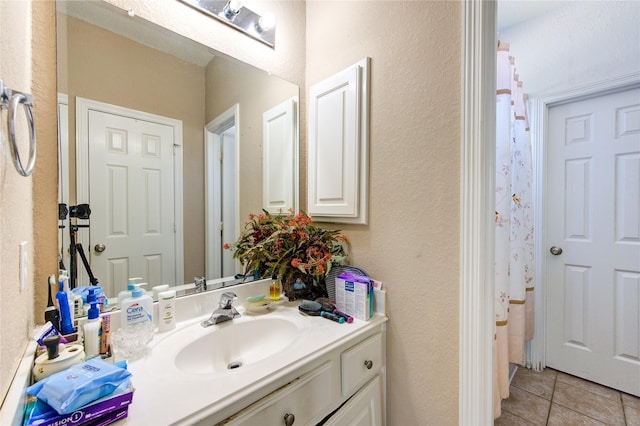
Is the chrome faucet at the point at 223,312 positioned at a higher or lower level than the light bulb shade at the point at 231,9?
lower

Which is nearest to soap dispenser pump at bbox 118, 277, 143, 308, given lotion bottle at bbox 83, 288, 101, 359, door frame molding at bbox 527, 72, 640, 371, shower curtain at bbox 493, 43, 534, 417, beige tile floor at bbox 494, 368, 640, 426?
lotion bottle at bbox 83, 288, 101, 359

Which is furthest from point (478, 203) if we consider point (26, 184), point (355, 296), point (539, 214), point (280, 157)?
point (539, 214)

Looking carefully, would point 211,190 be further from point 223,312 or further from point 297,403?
point 297,403

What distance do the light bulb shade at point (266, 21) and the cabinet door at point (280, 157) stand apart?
1.09ft

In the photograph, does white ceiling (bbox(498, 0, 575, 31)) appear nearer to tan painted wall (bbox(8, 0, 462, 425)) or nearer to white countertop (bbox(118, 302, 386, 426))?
tan painted wall (bbox(8, 0, 462, 425))

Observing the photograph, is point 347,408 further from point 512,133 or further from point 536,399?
point 512,133

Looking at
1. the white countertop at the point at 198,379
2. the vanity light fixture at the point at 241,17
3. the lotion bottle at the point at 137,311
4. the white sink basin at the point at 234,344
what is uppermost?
the vanity light fixture at the point at 241,17

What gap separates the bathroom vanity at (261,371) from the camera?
614 mm

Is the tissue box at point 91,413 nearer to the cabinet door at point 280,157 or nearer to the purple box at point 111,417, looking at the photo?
the purple box at point 111,417

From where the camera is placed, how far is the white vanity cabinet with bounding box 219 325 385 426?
0.71 metres

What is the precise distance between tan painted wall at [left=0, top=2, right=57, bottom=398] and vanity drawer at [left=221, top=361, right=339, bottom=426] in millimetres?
473

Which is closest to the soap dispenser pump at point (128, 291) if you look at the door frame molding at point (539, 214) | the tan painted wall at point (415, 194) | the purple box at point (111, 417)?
the purple box at point (111, 417)

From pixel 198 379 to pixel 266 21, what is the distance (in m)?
1.45

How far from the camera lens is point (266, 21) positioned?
1286mm
